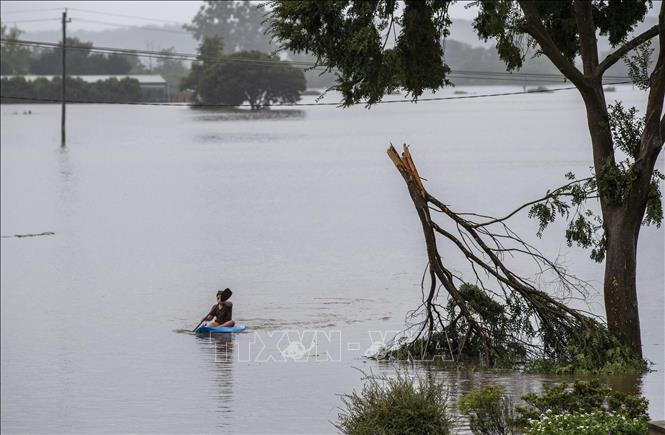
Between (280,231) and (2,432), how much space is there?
41.7 m

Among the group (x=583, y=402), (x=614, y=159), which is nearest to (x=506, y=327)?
(x=614, y=159)

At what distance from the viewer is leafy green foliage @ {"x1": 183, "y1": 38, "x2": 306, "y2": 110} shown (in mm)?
148125

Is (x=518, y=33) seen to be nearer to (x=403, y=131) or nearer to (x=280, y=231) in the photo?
(x=280, y=231)

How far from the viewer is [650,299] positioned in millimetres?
35844

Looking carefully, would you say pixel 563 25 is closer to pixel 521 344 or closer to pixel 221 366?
pixel 521 344

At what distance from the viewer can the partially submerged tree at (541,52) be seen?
1892 cm

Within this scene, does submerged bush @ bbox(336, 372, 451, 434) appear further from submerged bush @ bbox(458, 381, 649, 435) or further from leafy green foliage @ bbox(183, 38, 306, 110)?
leafy green foliage @ bbox(183, 38, 306, 110)

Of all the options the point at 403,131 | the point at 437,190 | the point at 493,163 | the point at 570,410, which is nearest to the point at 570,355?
the point at 570,410

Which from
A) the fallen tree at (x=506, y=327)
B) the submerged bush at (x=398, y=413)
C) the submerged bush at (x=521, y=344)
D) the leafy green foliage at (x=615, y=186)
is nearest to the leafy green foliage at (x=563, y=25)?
the leafy green foliage at (x=615, y=186)

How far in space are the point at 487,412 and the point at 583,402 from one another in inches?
37.3

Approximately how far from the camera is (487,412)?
1334 cm

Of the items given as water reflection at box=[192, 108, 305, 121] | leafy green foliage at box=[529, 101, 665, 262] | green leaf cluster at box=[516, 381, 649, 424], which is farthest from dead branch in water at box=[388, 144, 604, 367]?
water reflection at box=[192, 108, 305, 121]

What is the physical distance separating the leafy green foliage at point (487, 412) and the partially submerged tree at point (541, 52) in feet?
20.7

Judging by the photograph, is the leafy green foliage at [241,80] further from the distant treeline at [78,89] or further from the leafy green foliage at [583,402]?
the leafy green foliage at [583,402]
